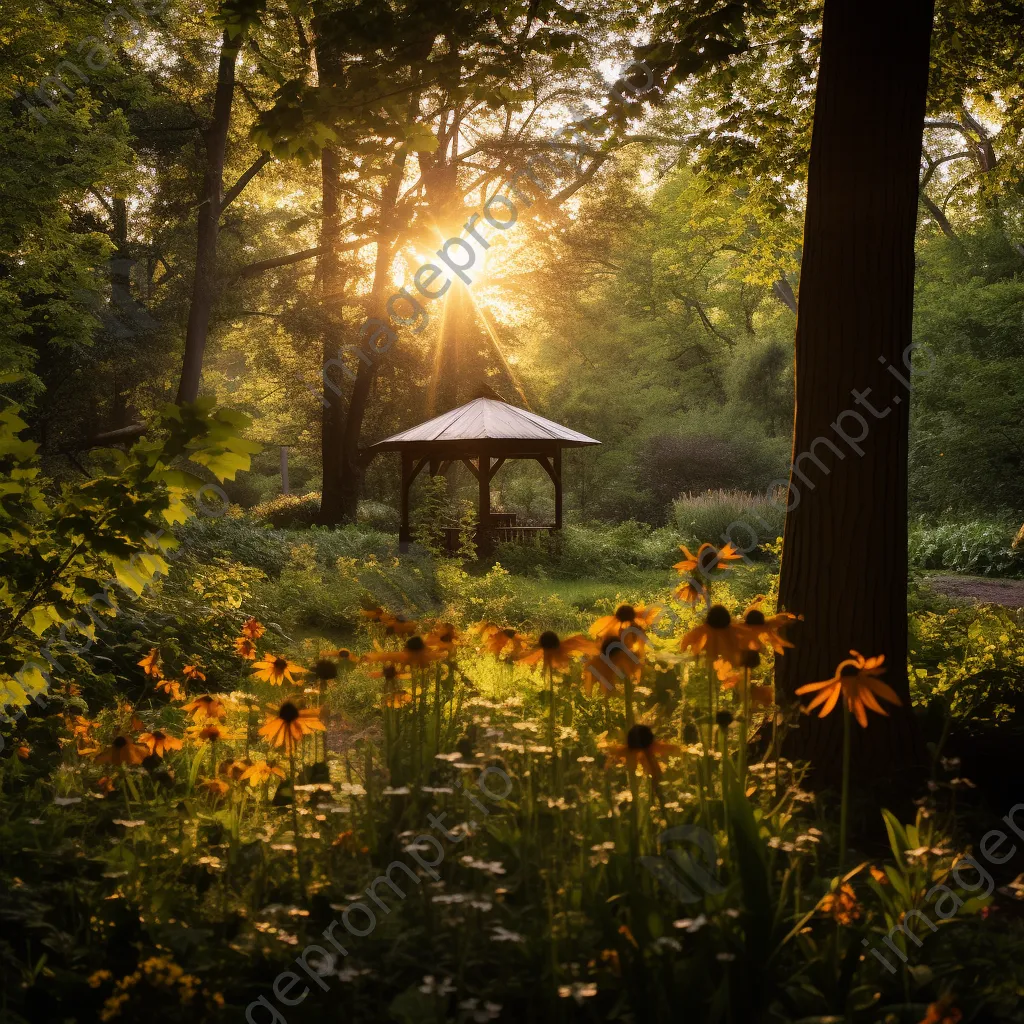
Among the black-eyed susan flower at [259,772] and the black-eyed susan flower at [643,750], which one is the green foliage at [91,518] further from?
the black-eyed susan flower at [643,750]

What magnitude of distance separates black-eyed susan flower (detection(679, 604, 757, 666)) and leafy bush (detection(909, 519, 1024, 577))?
43.6 ft

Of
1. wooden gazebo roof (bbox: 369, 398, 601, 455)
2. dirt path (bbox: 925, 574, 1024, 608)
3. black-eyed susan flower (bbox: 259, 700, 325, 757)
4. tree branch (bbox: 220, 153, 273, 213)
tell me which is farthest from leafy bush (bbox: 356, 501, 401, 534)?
black-eyed susan flower (bbox: 259, 700, 325, 757)

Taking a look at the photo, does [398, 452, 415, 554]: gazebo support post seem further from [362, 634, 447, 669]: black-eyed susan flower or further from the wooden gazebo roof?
Answer: [362, 634, 447, 669]: black-eyed susan flower

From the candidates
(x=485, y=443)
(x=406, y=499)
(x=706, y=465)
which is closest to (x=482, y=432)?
(x=485, y=443)

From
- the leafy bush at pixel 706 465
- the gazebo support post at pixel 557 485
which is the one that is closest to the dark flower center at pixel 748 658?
the gazebo support post at pixel 557 485

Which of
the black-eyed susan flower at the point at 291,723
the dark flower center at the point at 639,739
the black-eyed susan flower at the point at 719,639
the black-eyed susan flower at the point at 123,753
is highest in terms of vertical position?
the black-eyed susan flower at the point at 719,639

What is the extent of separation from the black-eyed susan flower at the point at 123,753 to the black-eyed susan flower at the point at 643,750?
151 centimetres

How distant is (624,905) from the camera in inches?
85.4

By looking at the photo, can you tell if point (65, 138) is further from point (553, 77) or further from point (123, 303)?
point (553, 77)

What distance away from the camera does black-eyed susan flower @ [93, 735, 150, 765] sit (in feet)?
9.42

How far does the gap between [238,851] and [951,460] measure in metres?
18.9

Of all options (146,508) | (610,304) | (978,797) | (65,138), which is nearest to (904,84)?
(978,797)

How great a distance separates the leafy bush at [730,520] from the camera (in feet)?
59.3

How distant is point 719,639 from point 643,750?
39cm
